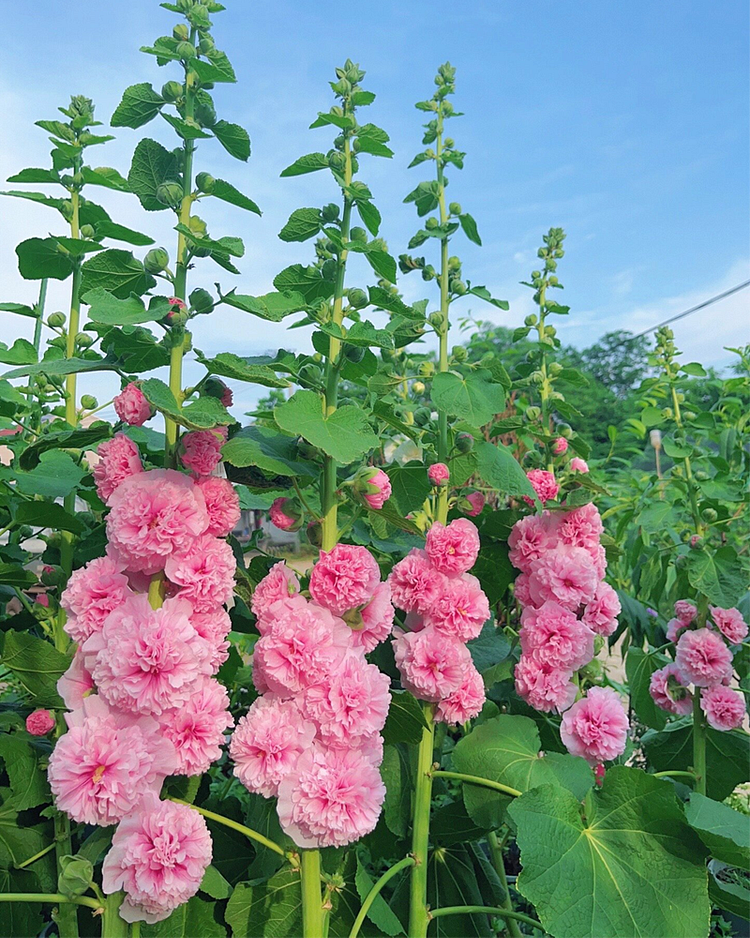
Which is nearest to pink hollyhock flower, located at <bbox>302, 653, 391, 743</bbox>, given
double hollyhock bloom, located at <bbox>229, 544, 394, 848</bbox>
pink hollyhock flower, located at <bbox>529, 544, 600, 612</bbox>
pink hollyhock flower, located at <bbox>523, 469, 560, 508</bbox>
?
double hollyhock bloom, located at <bbox>229, 544, 394, 848</bbox>

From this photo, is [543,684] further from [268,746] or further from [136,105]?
[136,105]

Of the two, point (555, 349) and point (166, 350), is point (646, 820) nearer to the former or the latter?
point (555, 349)

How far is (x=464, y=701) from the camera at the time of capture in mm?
1233

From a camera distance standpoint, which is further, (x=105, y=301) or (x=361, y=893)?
(x=361, y=893)

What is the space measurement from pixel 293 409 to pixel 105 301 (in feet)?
0.97

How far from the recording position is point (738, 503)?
6.15ft

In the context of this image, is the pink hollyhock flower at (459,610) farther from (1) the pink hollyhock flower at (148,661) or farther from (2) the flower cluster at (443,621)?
(1) the pink hollyhock flower at (148,661)

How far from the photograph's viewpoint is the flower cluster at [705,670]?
67.0 inches

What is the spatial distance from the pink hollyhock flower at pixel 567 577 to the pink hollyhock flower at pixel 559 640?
0.03 metres

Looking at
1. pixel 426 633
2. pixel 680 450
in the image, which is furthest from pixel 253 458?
pixel 680 450

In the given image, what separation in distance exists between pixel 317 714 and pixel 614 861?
0.63 meters

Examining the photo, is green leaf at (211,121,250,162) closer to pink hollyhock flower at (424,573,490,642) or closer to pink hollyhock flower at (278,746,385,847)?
pink hollyhock flower at (424,573,490,642)

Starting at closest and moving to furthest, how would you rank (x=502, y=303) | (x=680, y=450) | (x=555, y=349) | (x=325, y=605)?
1. (x=325, y=605)
2. (x=502, y=303)
3. (x=555, y=349)
4. (x=680, y=450)

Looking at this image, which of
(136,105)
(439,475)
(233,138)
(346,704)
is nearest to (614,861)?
(346,704)
